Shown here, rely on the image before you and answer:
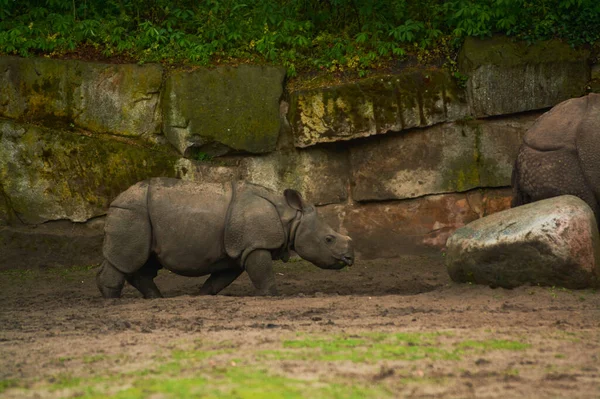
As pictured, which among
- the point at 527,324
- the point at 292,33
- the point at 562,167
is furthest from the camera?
the point at 292,33

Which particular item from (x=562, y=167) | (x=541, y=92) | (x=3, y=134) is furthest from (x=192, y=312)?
(x=541, y=92)

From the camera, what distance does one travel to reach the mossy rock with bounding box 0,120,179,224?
1208cm

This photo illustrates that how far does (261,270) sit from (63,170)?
11.7 ft

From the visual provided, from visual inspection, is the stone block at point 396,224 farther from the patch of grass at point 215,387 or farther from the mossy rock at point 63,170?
the patch of grass at point 215,387

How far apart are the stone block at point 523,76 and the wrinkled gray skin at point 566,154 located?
6.45 feet

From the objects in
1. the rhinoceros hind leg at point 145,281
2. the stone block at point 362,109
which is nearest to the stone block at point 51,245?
the rhinoceros hind leg at point 145,281

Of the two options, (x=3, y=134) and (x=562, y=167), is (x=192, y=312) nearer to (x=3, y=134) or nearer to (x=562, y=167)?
(x=562, y=167)

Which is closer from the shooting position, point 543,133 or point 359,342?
point 359,342

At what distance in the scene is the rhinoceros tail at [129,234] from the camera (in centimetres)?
980

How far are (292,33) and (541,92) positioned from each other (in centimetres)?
335

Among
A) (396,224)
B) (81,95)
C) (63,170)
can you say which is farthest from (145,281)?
(396,224)

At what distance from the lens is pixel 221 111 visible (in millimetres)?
12117

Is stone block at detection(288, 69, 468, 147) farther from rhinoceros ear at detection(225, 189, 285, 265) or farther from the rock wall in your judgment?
rhinoceros ear at detection(225, 189, 285, 265)

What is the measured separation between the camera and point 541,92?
12031 millimetres
